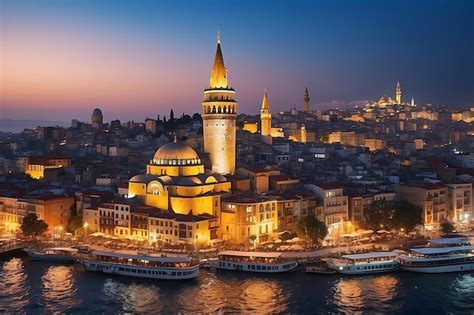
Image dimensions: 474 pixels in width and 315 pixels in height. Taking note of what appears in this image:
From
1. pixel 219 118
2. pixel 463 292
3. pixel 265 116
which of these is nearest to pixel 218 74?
pixel 219 118

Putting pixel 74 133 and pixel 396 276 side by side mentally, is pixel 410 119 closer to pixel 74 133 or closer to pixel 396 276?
pixel 74 133

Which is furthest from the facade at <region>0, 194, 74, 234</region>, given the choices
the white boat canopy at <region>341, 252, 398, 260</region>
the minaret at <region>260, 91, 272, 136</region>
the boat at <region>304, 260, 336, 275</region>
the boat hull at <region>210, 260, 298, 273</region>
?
the minaret at <region>260, 91, 272, 136</region>

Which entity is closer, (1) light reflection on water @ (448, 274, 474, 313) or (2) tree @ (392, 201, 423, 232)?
(1) light reflection on water @ (448, 274, 474, 313)

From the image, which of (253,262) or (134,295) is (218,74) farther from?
(134,295)

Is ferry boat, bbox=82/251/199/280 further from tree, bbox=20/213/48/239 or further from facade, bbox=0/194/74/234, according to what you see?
facade, bbox=0/194/74/234

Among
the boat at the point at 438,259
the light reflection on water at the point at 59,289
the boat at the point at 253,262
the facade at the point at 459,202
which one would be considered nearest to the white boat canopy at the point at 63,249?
the light reflection on water at the point at 59,289

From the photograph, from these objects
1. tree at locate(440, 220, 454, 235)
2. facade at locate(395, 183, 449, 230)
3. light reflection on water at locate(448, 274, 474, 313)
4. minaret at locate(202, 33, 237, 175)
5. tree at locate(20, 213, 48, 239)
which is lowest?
light reflection on water at locate(448, 274, 474, 313)

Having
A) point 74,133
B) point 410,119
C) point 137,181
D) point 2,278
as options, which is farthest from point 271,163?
point 410,119
